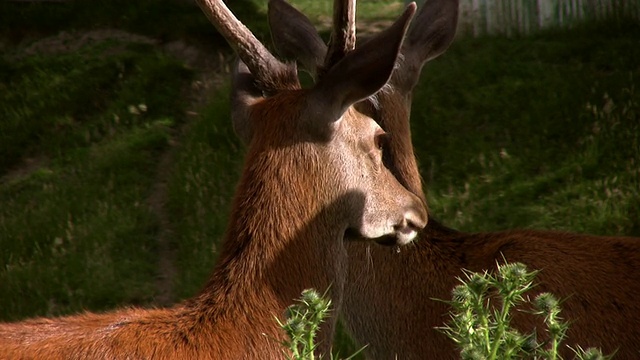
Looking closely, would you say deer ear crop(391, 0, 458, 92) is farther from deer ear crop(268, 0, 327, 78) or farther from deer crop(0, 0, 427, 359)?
deer crop(0, 0, 427, 359)

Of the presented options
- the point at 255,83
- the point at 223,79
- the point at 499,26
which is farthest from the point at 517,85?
the point at 255,83

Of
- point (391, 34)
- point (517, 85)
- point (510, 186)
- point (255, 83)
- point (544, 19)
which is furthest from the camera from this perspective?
point (544, 19)

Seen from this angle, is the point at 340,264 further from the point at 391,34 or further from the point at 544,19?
the point at 544,19

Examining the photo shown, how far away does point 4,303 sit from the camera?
426 inches

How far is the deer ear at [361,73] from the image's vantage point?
5.36 metres

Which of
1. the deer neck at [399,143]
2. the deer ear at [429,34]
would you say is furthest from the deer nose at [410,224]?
the deer ear at [429,34]

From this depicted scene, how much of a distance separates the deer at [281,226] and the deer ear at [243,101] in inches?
5.1

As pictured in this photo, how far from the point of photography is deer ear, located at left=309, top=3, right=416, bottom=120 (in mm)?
5355

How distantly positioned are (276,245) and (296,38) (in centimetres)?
261

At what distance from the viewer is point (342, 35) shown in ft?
20.5

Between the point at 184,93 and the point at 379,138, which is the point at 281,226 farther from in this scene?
the point at 184,93

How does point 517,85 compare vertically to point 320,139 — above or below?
below

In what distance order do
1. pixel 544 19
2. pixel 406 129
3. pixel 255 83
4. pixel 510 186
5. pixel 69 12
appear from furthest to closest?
1. pixel 69 12
2. pixel 544 19
3. pixel 510 186
4. pixel 406 129
5. pixel 255 83

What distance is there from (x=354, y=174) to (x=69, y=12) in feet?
32.6
